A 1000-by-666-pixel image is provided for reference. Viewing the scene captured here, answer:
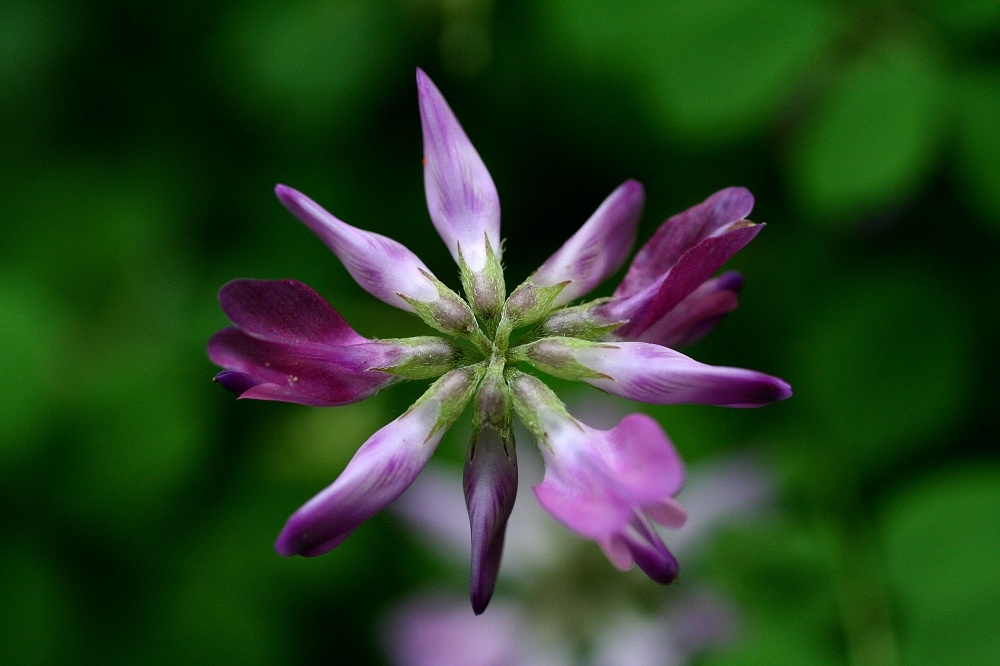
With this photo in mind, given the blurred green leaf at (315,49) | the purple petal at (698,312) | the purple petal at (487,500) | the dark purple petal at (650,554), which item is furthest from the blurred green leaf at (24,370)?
the dark purple petal at (650,554)

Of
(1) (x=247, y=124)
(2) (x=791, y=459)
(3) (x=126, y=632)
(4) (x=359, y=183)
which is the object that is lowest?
(2) (x=791, y=459)

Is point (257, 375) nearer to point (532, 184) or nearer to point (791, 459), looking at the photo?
point (791, 459)

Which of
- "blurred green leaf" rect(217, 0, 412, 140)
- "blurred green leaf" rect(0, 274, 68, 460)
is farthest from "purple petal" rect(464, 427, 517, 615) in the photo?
"blurred green leaf" rect(217, 0, 412, 140)

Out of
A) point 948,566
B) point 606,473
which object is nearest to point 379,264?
point 606,473

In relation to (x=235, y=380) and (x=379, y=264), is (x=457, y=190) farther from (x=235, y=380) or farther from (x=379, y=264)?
(x=235, y=380)

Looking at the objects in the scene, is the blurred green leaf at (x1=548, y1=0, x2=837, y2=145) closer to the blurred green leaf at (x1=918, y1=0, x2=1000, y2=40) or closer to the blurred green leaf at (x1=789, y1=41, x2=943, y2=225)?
the blurred green leaf at (x1=789, y1=41, x2=943, y2=225)

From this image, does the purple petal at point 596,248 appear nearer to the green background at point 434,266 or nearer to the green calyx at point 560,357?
the green calyx at point 560,357

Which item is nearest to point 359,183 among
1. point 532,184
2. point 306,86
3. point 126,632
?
point 306,86
